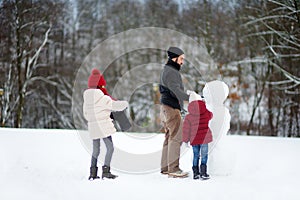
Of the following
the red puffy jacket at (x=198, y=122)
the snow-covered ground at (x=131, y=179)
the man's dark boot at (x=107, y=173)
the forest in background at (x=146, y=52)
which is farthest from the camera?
the forest in background at (x=146, y=52)

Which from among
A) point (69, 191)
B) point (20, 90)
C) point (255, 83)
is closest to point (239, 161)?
point (69, 191)

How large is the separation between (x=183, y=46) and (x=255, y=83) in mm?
2990

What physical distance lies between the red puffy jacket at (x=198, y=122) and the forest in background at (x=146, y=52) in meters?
7.03

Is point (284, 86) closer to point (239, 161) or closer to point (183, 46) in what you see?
point (183, 46)

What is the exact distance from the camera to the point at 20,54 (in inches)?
604

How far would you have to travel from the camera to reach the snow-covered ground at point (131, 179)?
4.62 meters

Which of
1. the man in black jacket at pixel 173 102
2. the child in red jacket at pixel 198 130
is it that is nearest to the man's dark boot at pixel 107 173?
the man in black jacket at pixel 173 102

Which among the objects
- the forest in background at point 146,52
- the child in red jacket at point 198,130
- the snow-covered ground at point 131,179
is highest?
the forest in background at point 146,52

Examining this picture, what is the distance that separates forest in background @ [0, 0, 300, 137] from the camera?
13375 millimetres

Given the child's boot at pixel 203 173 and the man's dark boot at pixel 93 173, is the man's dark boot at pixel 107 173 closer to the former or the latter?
the man's dark boot at pixel 93 173

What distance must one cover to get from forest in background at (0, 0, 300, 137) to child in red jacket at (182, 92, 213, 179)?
703cm

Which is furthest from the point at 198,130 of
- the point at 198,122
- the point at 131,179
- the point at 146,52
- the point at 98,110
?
the point at 146,52

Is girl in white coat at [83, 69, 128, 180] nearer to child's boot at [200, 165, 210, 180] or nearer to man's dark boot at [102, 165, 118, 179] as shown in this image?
man's dark boot at [102, 165, 118, 179]

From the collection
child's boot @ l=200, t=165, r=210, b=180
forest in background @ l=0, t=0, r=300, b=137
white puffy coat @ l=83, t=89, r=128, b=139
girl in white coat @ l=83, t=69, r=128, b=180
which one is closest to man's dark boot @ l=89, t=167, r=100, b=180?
girl in white coat @ l=83, t=69, r=128, b=180
